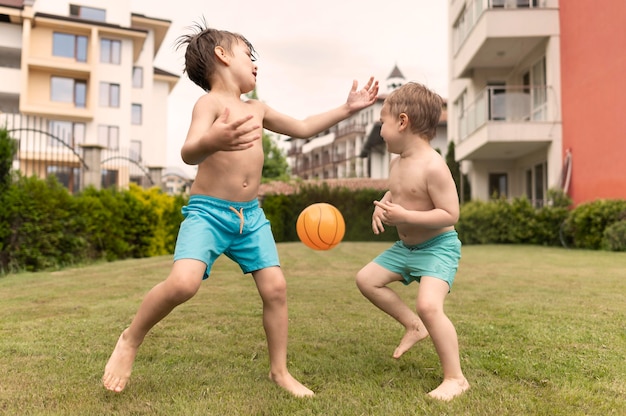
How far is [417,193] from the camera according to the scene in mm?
2992

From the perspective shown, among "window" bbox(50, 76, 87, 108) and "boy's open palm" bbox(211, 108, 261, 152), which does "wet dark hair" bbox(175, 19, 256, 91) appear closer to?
"boy's open palm" bbox(211, 108, 261, 152)

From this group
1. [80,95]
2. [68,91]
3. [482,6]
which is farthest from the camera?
[80,95]

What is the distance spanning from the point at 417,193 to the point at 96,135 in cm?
3436

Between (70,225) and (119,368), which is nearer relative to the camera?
(119,368)

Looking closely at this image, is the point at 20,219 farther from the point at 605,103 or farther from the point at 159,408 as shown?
the point at 605,103

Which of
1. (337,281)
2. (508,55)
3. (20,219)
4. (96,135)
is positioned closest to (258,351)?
(337,281)

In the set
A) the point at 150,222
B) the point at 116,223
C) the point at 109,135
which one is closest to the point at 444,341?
the point at 116,223

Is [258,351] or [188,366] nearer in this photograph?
[188,366]

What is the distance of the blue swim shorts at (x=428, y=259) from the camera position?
9.71ft

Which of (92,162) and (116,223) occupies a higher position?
(92,162)

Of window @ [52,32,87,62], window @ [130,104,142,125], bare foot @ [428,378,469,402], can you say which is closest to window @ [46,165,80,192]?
window @ [52,32,87,62]

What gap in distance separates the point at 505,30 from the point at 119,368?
17809 millimetres

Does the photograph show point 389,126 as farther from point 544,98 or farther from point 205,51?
point 544,98

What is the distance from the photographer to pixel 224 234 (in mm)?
2816
